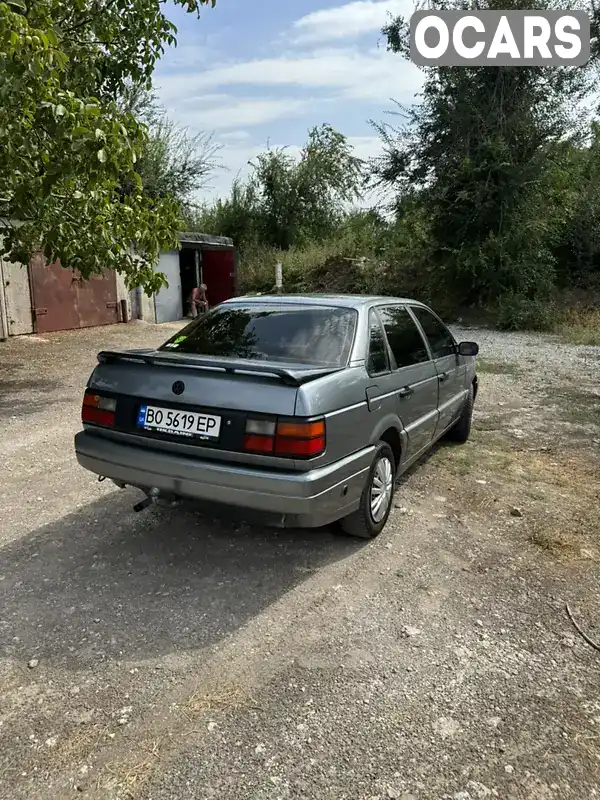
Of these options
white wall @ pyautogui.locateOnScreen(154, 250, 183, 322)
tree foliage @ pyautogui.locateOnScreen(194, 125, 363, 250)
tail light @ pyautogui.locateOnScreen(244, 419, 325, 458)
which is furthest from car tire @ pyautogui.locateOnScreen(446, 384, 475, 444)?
tree foliage @ pyautogui.locateOnScreen(194, 125, 363, 250)

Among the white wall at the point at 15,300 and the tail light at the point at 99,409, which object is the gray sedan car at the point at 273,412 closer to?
the tail light at the point at 99,409

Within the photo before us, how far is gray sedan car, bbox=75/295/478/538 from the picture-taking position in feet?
9.87

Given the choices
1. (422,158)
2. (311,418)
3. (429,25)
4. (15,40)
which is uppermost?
(429,25)

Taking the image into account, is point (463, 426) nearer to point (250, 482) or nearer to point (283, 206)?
point (250, 482)

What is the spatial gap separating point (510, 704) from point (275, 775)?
102 centimetres

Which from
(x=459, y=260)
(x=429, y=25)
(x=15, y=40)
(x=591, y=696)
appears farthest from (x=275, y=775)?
(x=429, y=25)

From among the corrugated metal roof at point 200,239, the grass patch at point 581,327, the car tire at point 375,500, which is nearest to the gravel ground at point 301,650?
the car tire at point 375,500

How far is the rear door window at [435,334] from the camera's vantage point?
491cm

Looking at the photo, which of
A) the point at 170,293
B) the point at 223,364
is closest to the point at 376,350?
the point at 223,364

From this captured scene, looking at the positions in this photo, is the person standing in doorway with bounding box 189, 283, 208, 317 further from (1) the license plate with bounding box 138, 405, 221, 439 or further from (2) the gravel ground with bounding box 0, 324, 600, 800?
(1) the license plate with bounding box 138, 405, 221, 439

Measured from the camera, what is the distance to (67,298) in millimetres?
14945

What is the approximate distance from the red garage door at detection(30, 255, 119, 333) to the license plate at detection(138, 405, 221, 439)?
36.2 ft

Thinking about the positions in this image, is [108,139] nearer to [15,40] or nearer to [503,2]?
[15,40]

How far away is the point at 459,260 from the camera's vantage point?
1769 centimetres
